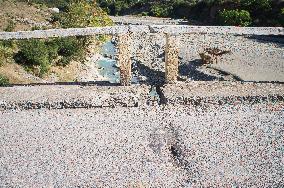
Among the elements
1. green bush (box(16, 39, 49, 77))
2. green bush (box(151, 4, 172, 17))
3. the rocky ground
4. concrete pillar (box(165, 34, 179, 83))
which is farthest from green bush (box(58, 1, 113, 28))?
green bush (box(151, 4, 172, 17))

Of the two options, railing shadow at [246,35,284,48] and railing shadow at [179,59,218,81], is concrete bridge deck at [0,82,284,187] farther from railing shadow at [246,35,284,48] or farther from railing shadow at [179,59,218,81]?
railing shadow at [246,35,284,48]

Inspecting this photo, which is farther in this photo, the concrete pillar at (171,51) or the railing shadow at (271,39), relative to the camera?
the railing shadow at (271,39)

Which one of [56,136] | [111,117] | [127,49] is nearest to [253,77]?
[127,49]

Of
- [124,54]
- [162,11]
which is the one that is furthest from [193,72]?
[162,11]

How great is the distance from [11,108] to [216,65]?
1152cm

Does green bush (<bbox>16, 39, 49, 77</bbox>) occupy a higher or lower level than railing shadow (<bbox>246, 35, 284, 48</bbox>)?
higher

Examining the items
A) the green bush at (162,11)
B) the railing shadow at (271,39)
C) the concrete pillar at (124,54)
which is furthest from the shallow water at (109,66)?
the green bush at (162,11)

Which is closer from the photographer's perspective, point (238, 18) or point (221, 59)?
point (221, 59)

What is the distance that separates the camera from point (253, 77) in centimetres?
1703

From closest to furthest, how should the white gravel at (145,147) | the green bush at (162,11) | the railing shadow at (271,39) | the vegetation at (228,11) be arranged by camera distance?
the white gravel at (145,147), the railing shadow at (271,39), the vegetation at (228,11), the green bush at (162,11)

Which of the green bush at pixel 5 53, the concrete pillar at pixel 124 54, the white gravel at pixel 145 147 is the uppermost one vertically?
the concrete pillar at pixel 124 54

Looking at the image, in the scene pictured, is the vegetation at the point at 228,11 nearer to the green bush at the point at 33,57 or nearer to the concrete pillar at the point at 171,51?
the green bush at the point at 33,57

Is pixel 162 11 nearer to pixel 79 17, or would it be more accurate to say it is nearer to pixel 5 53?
pixel 79 17

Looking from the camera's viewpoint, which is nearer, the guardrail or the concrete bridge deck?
the concrete bridge deck
